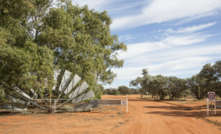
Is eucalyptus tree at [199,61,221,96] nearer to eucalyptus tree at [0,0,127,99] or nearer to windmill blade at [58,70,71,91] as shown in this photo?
eucalyptus tree at [0,0,127,99]

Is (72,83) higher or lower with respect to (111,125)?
higher

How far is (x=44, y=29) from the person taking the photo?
17.0 m

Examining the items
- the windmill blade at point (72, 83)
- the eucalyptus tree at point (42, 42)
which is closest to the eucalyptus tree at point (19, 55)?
the eucalyptus tree at point (42, 42)

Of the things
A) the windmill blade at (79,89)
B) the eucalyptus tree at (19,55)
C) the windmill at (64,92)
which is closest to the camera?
the eucalyptus tree at (19,55)

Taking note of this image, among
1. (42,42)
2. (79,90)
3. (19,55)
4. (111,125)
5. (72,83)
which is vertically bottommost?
(111,125)

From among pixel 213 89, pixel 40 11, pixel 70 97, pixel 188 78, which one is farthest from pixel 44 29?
pixel 188 78

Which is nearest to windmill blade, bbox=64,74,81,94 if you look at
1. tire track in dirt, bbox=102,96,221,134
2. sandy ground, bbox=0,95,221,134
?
sandy ground, bbox=0,95,221,134

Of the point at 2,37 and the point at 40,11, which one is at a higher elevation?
the point at 40,11

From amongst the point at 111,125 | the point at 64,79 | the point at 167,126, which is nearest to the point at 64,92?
the point at 64,79

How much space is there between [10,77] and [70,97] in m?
5.53

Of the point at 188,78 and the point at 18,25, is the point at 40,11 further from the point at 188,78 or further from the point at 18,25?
the point at 188,78

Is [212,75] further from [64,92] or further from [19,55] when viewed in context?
[19,55]

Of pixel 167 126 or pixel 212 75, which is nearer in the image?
pixel 167 126

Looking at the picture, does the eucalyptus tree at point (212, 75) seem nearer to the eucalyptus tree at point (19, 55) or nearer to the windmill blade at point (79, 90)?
the windmill blade at point (79, 90)
